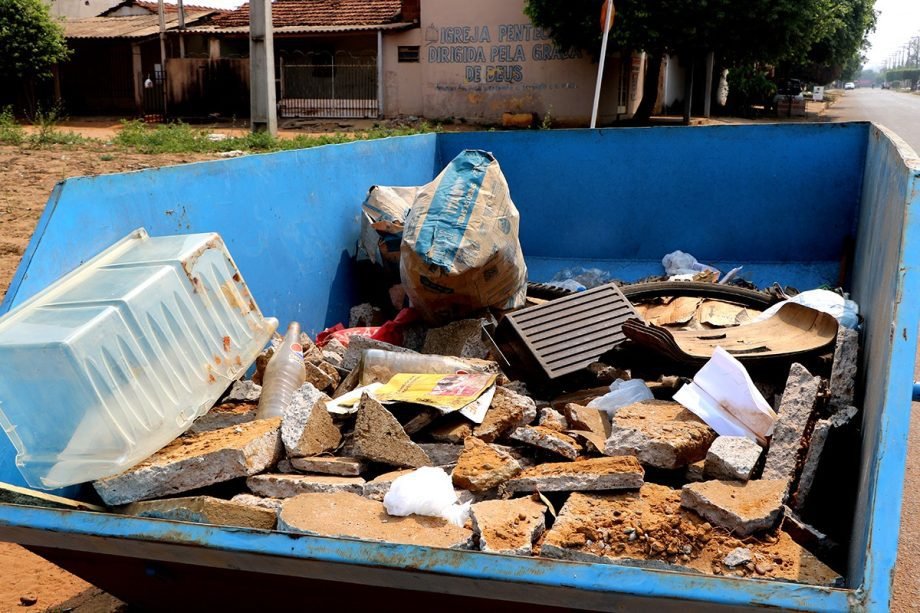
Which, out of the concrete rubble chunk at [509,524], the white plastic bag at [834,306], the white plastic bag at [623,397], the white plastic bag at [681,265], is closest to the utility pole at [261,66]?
the white plastic bag at [681,265]

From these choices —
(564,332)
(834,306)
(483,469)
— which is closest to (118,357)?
(483,469)

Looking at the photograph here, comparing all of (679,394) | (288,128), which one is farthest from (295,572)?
(288,128)

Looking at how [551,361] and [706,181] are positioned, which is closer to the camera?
[551,361]

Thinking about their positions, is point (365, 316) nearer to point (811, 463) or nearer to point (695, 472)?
point (695, 472)

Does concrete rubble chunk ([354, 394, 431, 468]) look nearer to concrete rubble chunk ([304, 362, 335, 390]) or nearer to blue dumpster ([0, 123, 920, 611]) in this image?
blue dumpster ([0, 123, 920, 611])

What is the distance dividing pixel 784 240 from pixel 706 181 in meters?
0.56

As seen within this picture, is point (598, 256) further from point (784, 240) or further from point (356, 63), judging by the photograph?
point (356, 63)

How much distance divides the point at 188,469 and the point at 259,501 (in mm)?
193

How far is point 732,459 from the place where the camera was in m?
1.91

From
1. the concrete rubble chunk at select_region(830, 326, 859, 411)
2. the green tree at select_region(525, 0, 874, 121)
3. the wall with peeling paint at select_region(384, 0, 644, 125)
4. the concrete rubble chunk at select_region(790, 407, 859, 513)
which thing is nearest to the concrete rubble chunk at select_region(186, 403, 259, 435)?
the concrete rubble chunk at select_region(790, 407, 859, 513)

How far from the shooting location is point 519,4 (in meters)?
18.7

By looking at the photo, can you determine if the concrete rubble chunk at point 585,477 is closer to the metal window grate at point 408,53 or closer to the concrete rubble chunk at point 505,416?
the concrete rubble chunk at point 505,416

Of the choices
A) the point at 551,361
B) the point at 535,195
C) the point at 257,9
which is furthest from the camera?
the point at 257,9

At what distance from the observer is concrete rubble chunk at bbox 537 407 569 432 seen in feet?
7.87
